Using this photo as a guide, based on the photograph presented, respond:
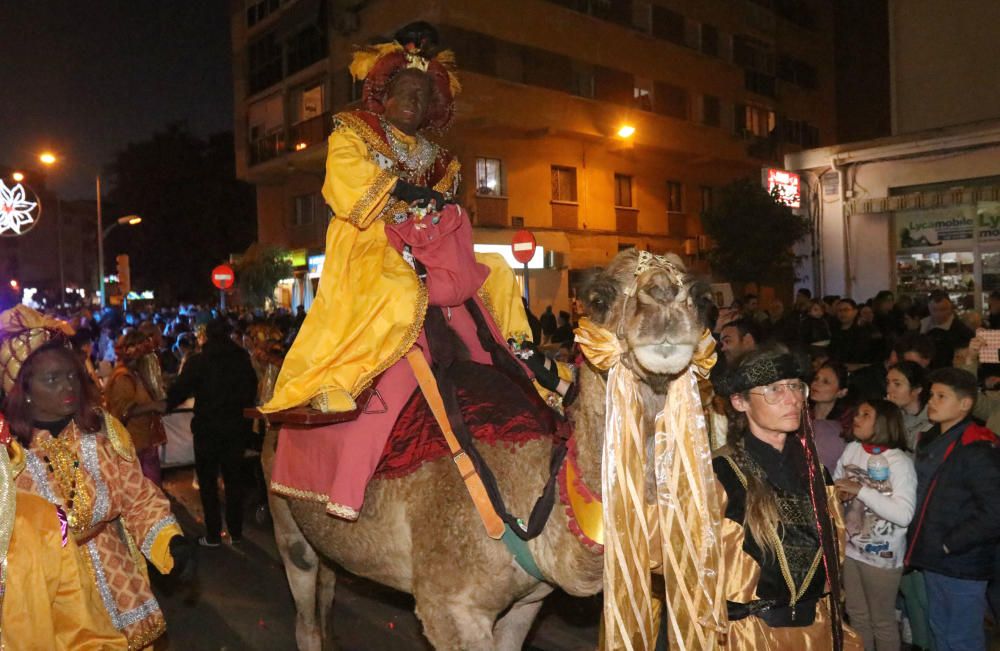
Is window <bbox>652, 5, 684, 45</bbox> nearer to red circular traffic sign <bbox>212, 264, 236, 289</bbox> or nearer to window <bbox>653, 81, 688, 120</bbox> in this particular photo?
window <bbox>653, 81, 688, 120</bbox>

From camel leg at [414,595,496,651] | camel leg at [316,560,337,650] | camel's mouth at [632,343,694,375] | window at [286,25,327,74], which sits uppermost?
window at [286,25,327,74]

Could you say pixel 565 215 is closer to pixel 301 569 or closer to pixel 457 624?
pixel 301 569

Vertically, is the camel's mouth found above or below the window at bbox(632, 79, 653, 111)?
below

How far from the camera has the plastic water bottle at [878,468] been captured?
4871mm

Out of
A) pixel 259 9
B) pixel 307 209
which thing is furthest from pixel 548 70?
pixel 259 9

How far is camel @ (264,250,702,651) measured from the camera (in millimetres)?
2848

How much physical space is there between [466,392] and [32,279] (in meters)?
87.1

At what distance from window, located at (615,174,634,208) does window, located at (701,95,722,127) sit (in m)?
4.33

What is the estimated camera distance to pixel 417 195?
161 inches

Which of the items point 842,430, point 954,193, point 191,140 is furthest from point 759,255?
point 191,140

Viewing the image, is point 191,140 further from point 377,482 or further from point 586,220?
point 377,482

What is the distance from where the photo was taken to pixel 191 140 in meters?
50.5

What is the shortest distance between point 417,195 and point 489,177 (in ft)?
72.8

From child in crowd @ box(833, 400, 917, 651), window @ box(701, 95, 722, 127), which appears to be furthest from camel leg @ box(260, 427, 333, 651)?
window @ box(701, 95, 722, 127)
